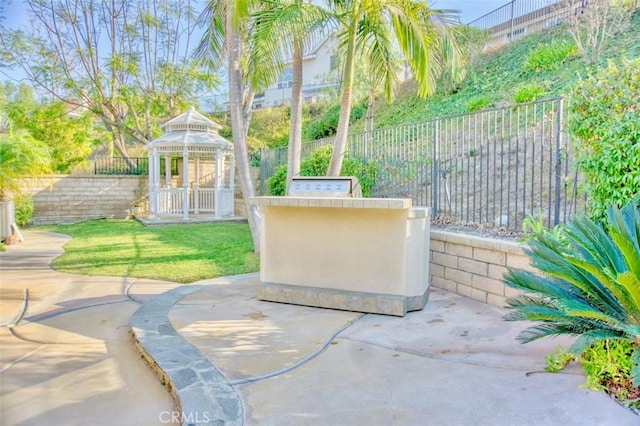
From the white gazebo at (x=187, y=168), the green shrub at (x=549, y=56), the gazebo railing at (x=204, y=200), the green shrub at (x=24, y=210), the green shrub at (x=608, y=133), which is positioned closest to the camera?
the green shrub at (x=608, y=133)

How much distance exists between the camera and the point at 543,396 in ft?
8.64

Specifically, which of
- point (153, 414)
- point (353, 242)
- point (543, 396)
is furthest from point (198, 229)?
point (543, 396)

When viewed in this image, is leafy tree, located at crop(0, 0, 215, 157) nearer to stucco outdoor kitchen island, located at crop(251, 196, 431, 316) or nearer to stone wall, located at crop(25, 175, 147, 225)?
stone wall, located at crop(25, 175, 147, 225)

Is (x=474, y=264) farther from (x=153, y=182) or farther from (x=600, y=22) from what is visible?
(x=153, y=182)

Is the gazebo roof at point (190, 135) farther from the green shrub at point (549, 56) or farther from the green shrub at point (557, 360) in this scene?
the green shrub at point (557, 360)

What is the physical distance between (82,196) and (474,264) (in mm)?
15098

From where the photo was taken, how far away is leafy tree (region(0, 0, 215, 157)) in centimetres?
1680

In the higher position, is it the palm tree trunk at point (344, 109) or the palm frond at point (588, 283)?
the palm tree trunk at point (344, 109)

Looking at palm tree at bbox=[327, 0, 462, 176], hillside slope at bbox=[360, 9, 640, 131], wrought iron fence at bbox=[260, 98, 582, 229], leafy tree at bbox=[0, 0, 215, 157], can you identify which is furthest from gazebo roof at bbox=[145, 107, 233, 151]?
palm tree at bbox=[327, 0, 462, 176]

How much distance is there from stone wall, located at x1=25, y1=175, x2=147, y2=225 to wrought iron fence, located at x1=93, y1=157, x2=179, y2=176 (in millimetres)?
437

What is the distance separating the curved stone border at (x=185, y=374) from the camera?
2545 mm

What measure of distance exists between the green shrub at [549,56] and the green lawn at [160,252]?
370 inches

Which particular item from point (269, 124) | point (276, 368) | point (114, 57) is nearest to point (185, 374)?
point (276, 368)

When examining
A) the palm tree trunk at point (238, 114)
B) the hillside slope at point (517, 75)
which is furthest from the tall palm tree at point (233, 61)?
the hillside slope at point (517, 75)
